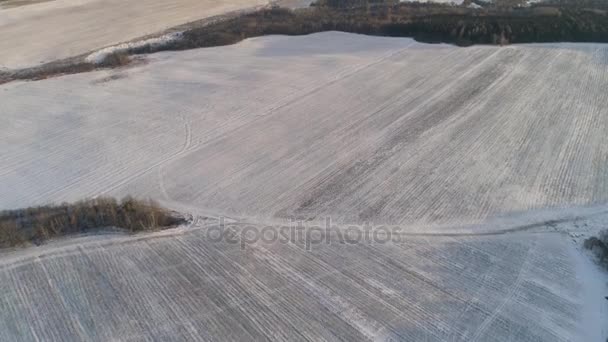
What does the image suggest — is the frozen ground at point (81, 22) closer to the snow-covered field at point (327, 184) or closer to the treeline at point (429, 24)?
the treeline at point (429, 24)

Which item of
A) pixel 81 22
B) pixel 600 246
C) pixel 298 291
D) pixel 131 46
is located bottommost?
pixel 600 246

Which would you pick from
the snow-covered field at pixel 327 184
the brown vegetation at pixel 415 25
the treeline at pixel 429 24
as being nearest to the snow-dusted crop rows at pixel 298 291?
the snow-covered field at pixel 327 184

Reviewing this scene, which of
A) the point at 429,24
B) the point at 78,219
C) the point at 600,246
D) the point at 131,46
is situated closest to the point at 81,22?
the point at 131,46

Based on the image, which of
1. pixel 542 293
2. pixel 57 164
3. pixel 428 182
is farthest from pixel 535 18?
pixel 57 164

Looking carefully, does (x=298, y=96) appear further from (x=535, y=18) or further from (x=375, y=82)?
(x=535, y=18)

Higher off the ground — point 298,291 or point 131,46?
point 131,46

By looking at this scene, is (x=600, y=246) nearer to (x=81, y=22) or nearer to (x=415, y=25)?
(x=415, y=25)
